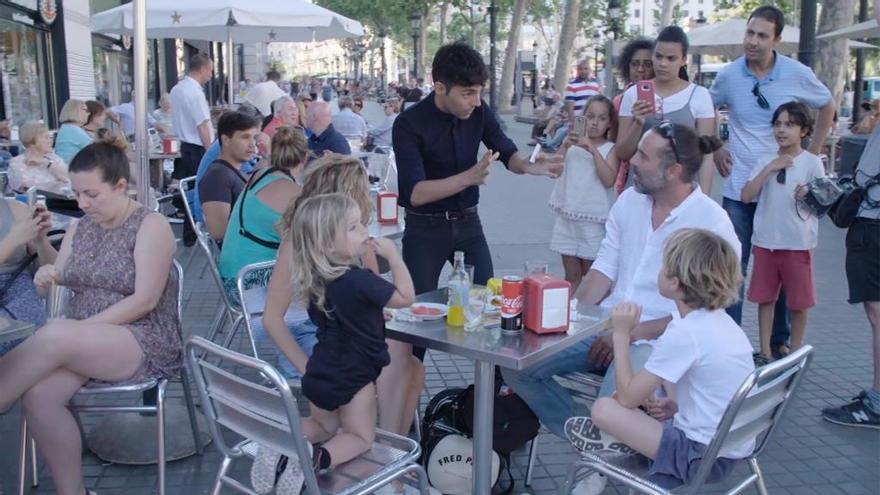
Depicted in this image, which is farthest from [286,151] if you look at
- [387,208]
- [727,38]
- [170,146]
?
[727,38]

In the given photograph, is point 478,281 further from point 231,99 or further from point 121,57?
point 121,57

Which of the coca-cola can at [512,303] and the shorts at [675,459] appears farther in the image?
the coca-cola can at [512,303]

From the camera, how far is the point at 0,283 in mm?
3408

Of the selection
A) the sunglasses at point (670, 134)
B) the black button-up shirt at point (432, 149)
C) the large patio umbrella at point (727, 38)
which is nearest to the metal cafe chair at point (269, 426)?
the black button-up shirt at point (432, 149)

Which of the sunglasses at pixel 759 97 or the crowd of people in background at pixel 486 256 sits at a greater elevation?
the sunglasses at pixel 759 97

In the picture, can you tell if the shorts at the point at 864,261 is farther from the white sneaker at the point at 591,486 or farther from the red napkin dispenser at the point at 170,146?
the red napkin dispenser at the point at 170,146

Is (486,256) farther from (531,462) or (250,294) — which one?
(250,294)

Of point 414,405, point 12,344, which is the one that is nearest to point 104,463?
point 12,344

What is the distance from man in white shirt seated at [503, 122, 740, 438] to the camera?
322 cm

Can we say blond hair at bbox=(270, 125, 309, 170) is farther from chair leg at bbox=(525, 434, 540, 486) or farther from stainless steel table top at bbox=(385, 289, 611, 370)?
chair leg at bbox=(525, 434, 540, 486)

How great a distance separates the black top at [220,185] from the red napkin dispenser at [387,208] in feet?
2.94

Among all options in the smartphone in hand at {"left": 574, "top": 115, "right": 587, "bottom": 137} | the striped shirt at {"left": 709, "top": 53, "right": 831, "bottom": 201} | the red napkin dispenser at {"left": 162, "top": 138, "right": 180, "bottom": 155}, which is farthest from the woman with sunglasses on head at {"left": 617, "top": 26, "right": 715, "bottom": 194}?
the red napkin dispenser at {"left": 162, "top": 138, "right": 180, "bottom": 155}

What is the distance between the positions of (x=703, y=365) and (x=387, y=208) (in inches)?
109

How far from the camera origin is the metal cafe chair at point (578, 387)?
11.0 ft
